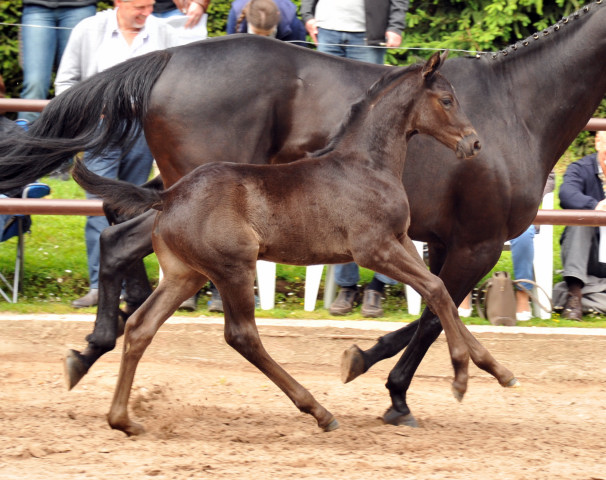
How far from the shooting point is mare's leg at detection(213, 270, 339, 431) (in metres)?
4.11

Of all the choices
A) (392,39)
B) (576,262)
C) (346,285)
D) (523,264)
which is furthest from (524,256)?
(392,39)

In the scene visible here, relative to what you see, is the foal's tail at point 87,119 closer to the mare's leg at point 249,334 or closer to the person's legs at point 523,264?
the mare's leg at point 249,334

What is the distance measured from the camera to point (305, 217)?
4.10 metres

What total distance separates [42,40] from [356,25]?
7.03 ft

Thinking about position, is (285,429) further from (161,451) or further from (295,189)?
(295,189)

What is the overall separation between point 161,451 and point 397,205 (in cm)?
142

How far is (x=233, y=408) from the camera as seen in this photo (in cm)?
484

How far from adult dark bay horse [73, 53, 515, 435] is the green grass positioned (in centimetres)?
176

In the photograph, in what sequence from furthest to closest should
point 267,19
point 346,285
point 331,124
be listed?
point 346,285
point 267,19
point 331,124

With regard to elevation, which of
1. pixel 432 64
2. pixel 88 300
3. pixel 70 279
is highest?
pixel 432 64

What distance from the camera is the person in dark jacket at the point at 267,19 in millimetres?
6121

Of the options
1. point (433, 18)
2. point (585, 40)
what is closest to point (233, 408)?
point (585, 40)

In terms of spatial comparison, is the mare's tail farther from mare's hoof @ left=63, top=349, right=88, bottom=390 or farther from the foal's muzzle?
the foal's muzzle

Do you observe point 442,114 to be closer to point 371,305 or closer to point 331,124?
point 331,124
